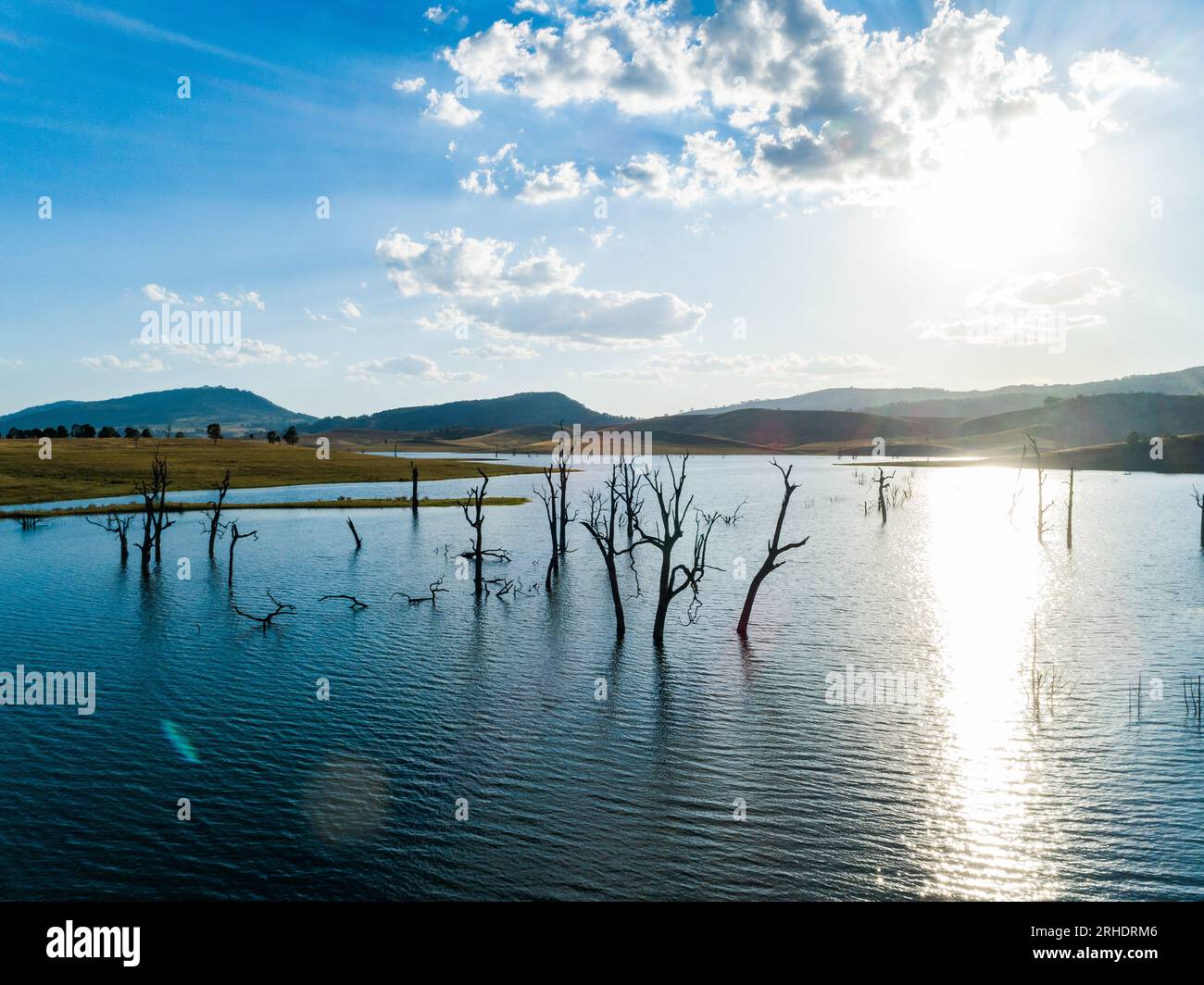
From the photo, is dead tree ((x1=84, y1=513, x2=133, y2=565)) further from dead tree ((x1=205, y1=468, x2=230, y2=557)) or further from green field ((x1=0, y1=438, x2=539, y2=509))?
green field ((x1=0, y1=438, x2=539, y2=509))

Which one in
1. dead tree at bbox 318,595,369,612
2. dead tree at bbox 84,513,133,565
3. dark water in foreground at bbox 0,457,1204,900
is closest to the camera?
dark water in foreground at bbox 0,457,1204,900

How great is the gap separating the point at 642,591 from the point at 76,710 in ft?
98.0

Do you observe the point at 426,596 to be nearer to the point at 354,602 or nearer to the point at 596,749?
the point at 354,602

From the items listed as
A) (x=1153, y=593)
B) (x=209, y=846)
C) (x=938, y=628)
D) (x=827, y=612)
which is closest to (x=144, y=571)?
(x=209, y=846)

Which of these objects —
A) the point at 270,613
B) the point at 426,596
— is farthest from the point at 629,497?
the point at 270,613

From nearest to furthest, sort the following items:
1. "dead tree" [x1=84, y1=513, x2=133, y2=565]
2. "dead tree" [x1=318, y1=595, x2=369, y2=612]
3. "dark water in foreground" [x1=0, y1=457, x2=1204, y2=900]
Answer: "dark water in foreground" [x1=0, y1=457, x2=1204, y2=900] < "dead tree" [x1=318, y1=595, x2=369, y2=612] < "dead tree" [x1=84, y1=513, x2=133, y2=565]

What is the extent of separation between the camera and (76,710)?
26.4 metres

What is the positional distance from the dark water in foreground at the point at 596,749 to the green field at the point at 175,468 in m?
65.3

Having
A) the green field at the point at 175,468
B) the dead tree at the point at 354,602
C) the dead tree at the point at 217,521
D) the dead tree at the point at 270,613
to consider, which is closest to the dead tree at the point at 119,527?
the dead tree at the point at 217,521

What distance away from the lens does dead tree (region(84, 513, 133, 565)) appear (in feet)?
183

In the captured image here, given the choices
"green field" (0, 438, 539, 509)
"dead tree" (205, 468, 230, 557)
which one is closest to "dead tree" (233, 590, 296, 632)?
"dead tree" (205, 468, 230, 557)

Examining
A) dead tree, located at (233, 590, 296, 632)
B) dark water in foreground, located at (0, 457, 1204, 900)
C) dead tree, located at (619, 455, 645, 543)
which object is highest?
dead tree, located at (619, 455, 645, 543)

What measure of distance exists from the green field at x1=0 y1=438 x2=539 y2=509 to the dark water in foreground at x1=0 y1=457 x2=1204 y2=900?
6526 cm

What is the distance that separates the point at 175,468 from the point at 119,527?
7217cm
